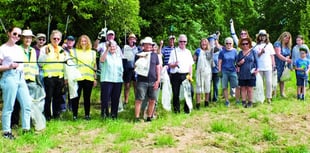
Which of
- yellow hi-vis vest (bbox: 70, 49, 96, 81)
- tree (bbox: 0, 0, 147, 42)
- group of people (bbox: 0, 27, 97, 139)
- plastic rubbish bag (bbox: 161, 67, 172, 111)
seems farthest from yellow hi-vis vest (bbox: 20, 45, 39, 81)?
plastic rubbish bag (bbox: 161, 67, 172, 111)

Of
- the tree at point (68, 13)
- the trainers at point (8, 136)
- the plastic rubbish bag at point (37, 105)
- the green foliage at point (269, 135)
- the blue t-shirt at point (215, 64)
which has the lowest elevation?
the green foliage at point (269, 135)

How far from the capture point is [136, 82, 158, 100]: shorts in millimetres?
8656

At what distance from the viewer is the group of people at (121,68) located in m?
7.41

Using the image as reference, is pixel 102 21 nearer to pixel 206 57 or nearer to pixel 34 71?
pixel 206 57

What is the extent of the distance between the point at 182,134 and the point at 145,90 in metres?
1.33

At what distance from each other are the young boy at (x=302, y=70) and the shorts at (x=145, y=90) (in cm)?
422

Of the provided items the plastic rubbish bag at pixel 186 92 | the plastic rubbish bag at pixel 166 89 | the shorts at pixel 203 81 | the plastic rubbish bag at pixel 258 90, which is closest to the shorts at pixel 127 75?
the plastic rubbish bag at pixel 166 89

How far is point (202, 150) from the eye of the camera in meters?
7.07

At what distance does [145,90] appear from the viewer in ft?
28.6

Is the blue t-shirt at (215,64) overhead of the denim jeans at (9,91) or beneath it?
overhead

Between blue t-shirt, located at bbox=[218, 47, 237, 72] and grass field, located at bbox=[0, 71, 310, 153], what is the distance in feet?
3.20

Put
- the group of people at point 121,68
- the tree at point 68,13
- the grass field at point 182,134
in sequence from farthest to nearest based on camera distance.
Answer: the tree at point 68,13
the group of people at point 121,68
the grass field at point 182,134

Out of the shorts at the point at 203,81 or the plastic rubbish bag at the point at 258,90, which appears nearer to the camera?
the shorts at the point at 203,81

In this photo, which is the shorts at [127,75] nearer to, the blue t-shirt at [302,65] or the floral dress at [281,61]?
the floral dress at [281,61]
